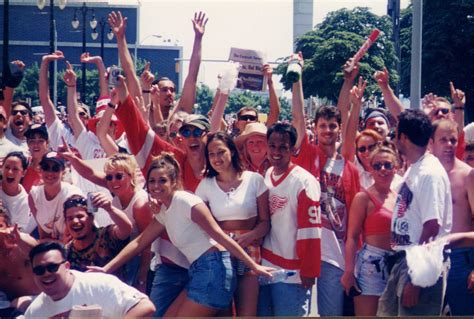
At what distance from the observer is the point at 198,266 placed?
5.84 metres

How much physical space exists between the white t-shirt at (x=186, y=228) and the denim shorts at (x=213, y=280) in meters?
0.07

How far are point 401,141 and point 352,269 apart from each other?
103 centimetres

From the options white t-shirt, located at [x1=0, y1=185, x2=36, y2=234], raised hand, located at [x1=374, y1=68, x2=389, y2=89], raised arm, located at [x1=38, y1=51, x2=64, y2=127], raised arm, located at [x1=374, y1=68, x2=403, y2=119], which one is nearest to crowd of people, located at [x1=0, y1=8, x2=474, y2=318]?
white t-shirt, located at [x1=0, y1=185, x2=36, y2=234]

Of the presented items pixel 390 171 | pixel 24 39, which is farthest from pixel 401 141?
pixel 24 39

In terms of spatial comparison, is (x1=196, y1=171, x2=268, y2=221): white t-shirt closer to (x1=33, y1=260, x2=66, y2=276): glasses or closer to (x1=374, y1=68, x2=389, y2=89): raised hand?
(x1=33, y1=260, x2=66, y2=276): glasses

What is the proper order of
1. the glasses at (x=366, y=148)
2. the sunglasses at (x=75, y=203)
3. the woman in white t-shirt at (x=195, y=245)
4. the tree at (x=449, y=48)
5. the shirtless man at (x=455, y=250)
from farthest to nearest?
the tree at (x=449, y=48)
the glasses at (x=366, y=148)
the sunglasses at (x=75, y=203)
the shirtless man at (x=455, y=250)
the woman in white t-shirt at (x=195, y=245)

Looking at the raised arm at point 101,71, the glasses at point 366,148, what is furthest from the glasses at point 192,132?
the raised arm at point 101,71

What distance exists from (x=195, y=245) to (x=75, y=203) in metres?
0.97

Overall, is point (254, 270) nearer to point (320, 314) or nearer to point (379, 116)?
point (320, 314)

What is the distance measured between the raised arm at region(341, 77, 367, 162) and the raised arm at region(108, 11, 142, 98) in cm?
182

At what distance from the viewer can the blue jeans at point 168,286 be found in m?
6.16

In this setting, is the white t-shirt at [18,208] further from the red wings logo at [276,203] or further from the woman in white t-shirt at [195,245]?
the red wings logo at [276,203]

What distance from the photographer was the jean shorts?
6008 mm

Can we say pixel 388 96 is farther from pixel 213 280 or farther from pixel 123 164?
pixel 213 280
